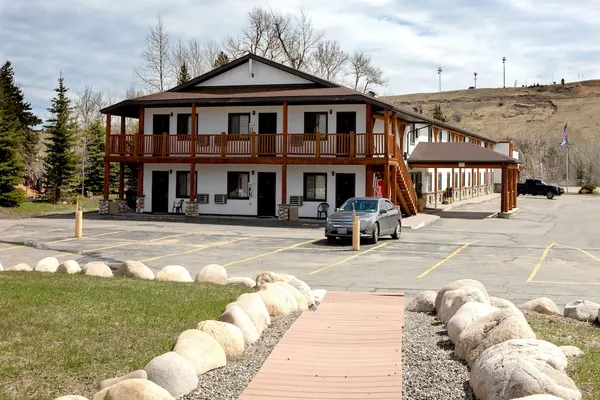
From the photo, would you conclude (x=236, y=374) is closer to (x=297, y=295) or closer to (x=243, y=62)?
(x=297, y=295)

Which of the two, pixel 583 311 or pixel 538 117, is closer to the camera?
pixel 583 311

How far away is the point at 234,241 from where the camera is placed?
22906mm

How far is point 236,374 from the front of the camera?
258 inches

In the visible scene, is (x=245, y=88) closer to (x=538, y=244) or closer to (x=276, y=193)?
(x=276, y=193)

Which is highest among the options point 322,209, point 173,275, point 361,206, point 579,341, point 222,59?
point 222,59

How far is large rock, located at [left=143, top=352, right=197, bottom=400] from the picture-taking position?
5867mm

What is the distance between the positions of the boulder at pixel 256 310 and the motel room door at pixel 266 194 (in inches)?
997

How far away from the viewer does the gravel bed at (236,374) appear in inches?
235

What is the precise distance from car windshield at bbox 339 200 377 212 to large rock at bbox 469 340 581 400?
59.2 feet

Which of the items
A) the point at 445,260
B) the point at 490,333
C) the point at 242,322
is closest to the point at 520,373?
the point at 490,333

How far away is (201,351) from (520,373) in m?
3.19

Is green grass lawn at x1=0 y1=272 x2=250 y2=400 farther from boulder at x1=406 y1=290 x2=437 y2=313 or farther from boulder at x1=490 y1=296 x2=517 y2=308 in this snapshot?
boulder at x1=490 y1=296 x2=517 y2=308

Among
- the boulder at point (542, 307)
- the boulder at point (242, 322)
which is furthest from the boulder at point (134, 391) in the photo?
the boulder at point (542, 307)

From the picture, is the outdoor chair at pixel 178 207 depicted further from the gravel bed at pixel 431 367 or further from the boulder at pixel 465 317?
the boulder at pixel 465 317
